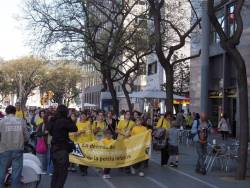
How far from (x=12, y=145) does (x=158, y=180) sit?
5075mm

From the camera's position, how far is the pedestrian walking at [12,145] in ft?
32.2

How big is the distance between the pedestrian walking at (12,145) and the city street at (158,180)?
2.30 m

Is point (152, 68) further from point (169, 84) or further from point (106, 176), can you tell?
point (106, 176)

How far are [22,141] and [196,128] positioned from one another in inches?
289

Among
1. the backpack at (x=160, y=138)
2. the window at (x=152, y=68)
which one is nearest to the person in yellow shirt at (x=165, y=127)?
the backpack at (x=160, y=138)

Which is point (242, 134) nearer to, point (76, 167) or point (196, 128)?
point (196, 128)

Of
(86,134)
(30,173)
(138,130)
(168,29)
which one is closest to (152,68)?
(168,29)

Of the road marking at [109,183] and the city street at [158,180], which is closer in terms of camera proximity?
the road marking at [109,183]

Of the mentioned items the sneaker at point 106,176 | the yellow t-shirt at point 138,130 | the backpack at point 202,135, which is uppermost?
the yellow t-shirt at point 138,130

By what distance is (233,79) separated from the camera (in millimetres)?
36469

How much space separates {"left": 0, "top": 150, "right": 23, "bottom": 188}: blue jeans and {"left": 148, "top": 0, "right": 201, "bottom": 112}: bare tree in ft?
39.2

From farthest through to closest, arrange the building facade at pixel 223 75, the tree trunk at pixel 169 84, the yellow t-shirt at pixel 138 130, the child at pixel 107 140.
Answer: the building facade at pixel 223 75, the tree trunk at pixel 169 84, the yellow t-shirt at pixel 138 130, the child at pixel 107 140

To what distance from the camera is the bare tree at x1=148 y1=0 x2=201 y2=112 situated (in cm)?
2231

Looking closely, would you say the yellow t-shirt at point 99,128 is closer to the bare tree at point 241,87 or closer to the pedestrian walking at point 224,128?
the bare tree at point 241,87
